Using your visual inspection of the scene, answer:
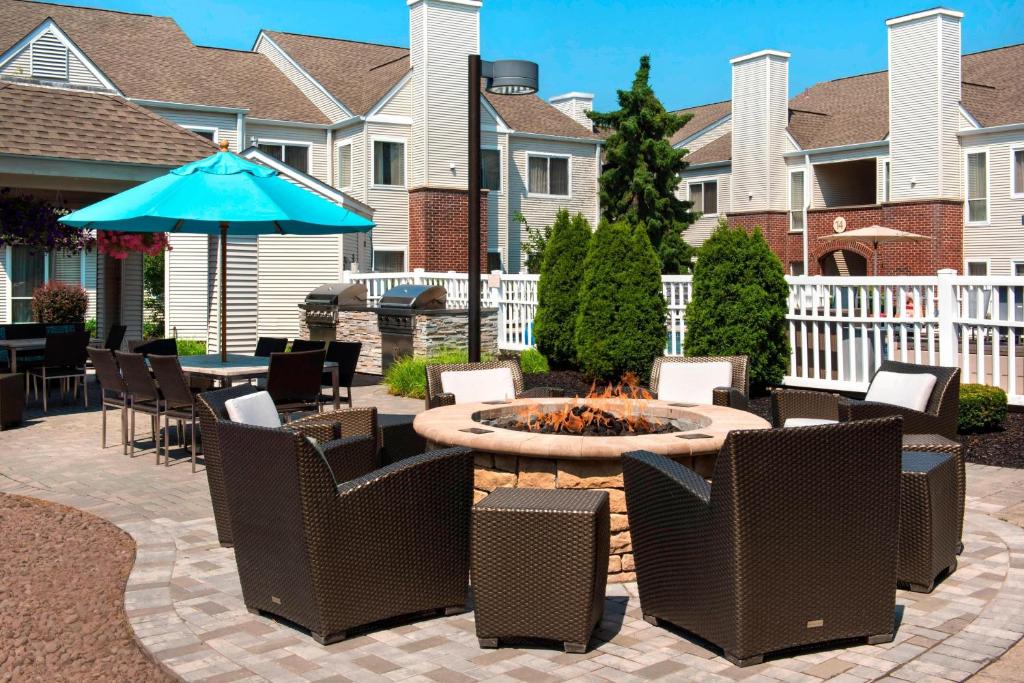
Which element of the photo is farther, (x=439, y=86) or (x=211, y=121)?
(x=439, y=86)

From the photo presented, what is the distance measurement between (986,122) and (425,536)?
2724 cm

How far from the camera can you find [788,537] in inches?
167

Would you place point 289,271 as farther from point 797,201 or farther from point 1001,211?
point 1001,211

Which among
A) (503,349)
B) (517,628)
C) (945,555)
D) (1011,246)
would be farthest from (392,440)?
(1011,246)

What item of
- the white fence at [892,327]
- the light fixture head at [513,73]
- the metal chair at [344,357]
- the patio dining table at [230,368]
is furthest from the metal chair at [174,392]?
the white fence at [892,327]

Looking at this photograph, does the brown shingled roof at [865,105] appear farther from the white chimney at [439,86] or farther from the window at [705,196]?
the white chimney at [439,86]

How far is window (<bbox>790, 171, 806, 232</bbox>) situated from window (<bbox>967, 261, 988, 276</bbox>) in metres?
5.30

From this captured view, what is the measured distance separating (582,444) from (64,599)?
9.12ft

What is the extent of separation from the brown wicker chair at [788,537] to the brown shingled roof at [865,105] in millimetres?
25927

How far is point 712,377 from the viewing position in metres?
8.45

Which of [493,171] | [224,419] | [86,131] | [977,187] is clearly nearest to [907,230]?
[977,187]

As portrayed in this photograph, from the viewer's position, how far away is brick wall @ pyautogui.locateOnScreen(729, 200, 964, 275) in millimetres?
28328

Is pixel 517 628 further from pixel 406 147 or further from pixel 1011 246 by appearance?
pixel 1011 246

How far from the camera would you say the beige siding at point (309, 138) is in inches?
1090
